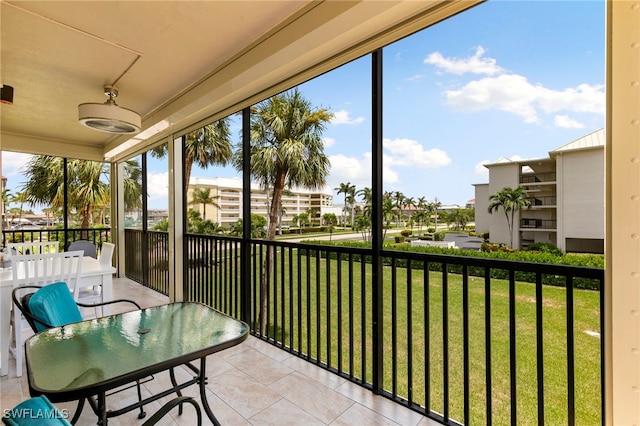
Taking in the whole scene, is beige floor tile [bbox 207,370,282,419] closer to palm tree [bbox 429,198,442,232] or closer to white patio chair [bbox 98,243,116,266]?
palm tree [bbox 429,198,442,232]

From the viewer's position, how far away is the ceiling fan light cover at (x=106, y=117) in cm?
252

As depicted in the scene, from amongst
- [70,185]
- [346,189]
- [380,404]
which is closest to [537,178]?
[380,404]

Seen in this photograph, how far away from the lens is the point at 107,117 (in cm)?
254

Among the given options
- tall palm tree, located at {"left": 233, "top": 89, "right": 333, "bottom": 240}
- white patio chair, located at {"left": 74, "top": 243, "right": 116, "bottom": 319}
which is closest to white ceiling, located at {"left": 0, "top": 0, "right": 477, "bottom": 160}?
white patio chair, located at {"left": 74, "top": 243, "right": 116, "bottom": 319}

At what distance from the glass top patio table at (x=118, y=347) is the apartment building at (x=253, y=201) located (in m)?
2.55

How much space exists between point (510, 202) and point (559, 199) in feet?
0.87

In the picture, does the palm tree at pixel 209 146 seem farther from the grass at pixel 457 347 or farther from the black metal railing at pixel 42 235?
the grass at pixel 457 347

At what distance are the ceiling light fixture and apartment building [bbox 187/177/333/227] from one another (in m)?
1.77

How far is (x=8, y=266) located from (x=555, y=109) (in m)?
4.85

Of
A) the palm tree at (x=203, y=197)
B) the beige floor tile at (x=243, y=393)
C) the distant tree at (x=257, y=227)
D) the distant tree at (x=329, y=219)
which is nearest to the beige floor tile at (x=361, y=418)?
the beige floor tile at (x=243, y=393)

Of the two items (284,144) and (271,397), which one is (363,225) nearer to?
(271,397)

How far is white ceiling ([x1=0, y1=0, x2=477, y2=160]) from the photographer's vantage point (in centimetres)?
178

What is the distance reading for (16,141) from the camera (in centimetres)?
480

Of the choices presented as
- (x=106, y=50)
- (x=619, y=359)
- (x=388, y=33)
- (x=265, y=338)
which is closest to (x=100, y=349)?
(x=265, y=338)
